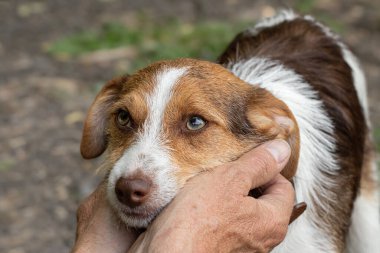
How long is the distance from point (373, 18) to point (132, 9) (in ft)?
11.9

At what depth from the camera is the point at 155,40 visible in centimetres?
953

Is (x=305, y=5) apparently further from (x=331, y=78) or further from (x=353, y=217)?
(x=353, y=217)

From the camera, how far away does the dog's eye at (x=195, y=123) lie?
11.9 ft

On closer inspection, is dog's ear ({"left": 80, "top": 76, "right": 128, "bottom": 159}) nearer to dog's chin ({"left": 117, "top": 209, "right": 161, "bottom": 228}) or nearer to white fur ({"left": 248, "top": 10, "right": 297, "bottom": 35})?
dog's chin ({"left": 117, "top": 209, "right": 161, "bottom": 228})

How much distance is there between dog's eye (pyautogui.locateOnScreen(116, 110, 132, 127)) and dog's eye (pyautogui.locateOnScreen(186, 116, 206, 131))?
344 mm

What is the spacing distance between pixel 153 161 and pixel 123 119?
0.51m

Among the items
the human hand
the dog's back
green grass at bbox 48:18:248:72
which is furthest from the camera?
green grass at bbox 48:18:248:72

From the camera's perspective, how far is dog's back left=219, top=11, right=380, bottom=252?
4.31 metres

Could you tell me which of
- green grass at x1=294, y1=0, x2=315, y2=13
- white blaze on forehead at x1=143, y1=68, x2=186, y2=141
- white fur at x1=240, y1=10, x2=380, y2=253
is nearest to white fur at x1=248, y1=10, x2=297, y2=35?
white fur at x1=240, y1=10, x2=380, y2=253

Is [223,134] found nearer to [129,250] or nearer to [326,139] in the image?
[129,250]

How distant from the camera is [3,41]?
9875mm

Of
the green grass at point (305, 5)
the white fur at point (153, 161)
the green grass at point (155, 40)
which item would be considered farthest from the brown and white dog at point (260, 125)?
the green grass at point (305, 5)

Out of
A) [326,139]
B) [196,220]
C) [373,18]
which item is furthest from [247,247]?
[373,18]

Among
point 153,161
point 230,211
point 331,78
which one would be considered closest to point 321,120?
point 331,78
